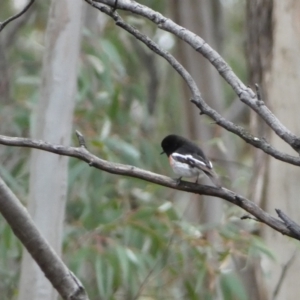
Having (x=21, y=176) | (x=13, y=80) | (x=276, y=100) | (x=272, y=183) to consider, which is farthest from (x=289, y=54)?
(x=13, y=80)

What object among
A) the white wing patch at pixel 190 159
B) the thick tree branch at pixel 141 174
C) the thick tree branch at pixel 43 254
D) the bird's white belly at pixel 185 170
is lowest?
the thick tree branch at pixel 43 254

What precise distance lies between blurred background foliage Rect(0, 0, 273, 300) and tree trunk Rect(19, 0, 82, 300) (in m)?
0.42

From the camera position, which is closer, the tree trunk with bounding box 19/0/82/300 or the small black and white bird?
the small black and white bird

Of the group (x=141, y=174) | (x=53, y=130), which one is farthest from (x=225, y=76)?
(x=53, y=130)

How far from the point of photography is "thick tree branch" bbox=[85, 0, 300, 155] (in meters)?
1.24


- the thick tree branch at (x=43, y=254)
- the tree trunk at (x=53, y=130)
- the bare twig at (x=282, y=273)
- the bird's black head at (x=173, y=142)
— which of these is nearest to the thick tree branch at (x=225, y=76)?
the thick tree branch at (x=43, y=254)

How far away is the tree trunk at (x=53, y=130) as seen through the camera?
2246 mm

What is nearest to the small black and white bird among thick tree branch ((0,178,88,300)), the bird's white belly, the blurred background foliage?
the bird's white belly

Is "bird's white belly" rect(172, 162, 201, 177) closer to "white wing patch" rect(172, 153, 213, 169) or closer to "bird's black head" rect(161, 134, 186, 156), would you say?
"white wing patch" rect(172, 153, 213, 169)

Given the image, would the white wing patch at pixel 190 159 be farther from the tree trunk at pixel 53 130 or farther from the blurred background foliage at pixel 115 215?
the blurred background foliage at pixel 115 215

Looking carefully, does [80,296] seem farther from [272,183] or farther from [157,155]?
[157,155]

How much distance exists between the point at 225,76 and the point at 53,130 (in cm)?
113

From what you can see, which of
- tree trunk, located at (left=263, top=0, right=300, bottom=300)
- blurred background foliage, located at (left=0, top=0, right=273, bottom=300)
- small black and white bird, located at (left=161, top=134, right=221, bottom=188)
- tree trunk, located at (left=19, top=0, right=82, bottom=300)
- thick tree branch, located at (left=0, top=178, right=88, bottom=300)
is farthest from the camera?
blurred background foliage, located at (left=0, top=0, right=273, bottom=300)

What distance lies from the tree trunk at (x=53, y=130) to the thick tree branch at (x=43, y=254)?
0.68 metres
